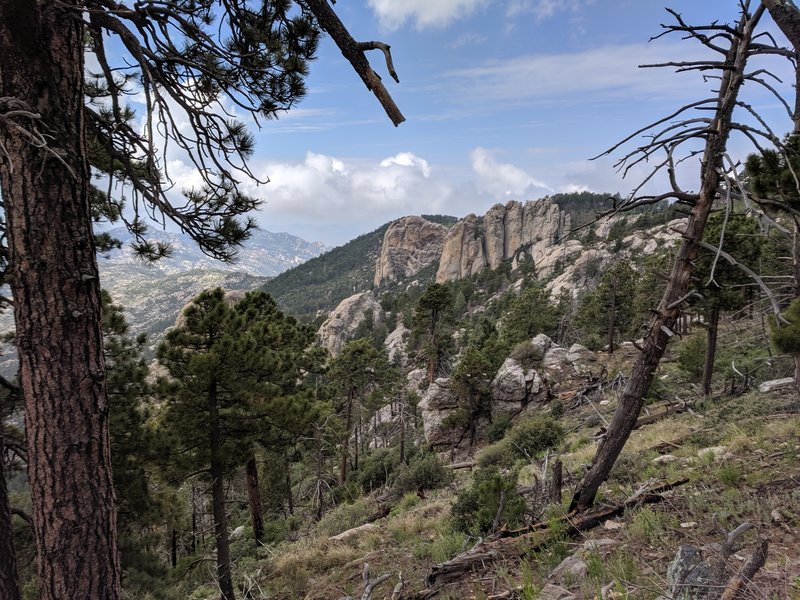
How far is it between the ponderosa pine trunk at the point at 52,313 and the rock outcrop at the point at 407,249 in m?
130

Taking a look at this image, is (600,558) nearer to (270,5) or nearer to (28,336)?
(28,336)

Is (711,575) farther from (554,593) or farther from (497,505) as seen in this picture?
(497,505)

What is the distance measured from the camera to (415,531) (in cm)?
734

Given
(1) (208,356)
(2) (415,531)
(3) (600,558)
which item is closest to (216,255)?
(3) (600,558)

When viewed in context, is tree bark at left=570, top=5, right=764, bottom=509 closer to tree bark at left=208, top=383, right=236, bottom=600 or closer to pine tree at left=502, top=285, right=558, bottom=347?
tree bark at left=208, top=383, right=236, bottom=600

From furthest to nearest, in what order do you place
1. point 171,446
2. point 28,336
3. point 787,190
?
point 171,446 < point 787,190 < point 28,336

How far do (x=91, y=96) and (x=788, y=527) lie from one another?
7.08 m

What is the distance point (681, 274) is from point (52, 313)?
536cm

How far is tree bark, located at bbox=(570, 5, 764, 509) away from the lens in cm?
382

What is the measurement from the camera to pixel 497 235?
109562mm

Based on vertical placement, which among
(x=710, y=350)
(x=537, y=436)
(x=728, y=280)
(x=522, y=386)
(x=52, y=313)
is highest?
(x=52, y=313)

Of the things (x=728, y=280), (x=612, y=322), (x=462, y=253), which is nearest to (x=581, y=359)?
(x=612, y=322)

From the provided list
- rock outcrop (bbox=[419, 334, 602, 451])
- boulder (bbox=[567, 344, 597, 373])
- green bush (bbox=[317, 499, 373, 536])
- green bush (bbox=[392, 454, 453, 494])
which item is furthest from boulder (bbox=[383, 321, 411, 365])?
green bush (bbox=[317, 499, 373, 536])

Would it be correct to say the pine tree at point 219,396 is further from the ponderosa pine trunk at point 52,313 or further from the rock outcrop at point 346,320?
the rock outcrop at point 346,320
